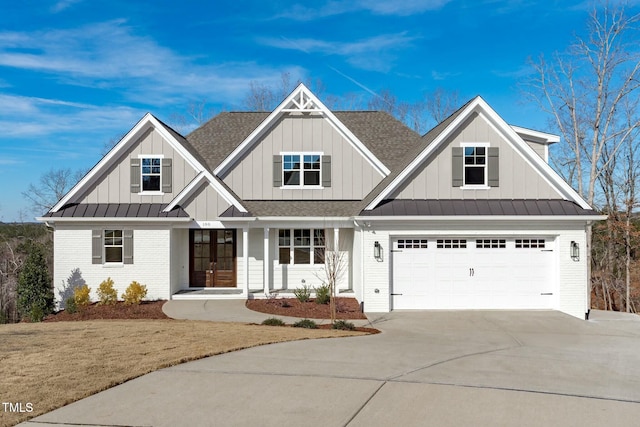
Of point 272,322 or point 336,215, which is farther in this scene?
point 336,215

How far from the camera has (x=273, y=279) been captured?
19.9m

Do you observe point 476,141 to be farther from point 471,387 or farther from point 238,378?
point 238,378

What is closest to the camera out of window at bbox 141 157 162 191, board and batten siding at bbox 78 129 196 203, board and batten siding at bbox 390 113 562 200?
board and batten siding at bbox 390 113 562 200

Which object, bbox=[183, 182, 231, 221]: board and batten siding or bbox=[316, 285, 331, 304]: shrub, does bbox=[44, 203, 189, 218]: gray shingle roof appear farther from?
bbox=[316, 285, 331, 304]: shrub

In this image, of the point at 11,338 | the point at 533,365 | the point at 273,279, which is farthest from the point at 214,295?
the point at 533,365

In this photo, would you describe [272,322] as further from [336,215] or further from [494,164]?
[494,164]

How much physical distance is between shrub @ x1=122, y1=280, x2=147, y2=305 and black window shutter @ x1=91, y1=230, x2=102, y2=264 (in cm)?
186

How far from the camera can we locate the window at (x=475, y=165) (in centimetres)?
1656

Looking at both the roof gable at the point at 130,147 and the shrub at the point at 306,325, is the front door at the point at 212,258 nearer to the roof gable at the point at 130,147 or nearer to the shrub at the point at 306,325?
the roof gable at the point at 130,147

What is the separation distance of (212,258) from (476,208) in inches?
400

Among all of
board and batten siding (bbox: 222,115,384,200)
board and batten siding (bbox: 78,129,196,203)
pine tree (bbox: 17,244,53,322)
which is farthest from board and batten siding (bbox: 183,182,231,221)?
pine tree (bbox: 17,244,53,322)

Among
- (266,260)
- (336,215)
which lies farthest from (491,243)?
(266,260)

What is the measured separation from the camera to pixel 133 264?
18422mm

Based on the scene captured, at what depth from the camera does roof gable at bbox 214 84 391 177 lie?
19.8 metres
